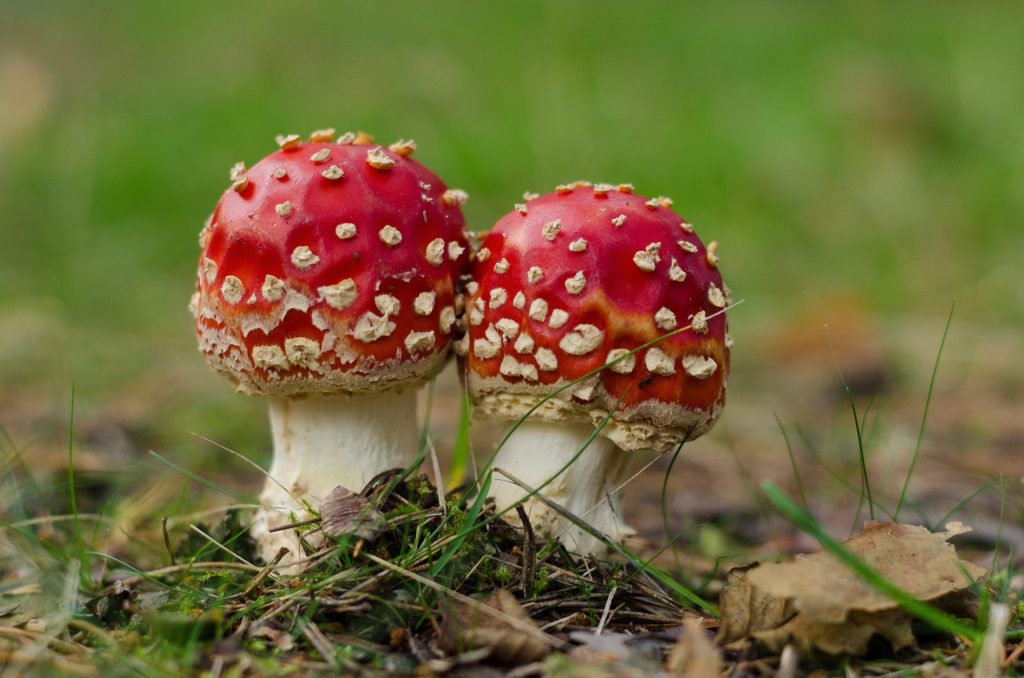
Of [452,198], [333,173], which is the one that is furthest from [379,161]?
[452,198]

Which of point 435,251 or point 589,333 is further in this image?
point 435,251

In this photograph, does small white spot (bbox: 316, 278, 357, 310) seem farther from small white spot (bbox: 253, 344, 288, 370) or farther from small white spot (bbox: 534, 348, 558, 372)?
small white spot (bbox: 534, 348, 558, 372)

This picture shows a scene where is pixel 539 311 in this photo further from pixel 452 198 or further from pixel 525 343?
pixel 452 198

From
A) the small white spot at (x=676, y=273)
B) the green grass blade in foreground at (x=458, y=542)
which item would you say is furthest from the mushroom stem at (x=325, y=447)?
the small white spot at (x=676, y=273)

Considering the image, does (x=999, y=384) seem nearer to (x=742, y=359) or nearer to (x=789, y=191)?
(x=742, y=359)

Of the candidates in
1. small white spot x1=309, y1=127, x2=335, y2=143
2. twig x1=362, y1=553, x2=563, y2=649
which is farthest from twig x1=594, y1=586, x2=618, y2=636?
small white spot x1=309, y1=127, x2=335, y2=143

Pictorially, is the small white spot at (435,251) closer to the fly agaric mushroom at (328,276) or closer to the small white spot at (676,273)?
the fly agaric mushroom at (328,276)
